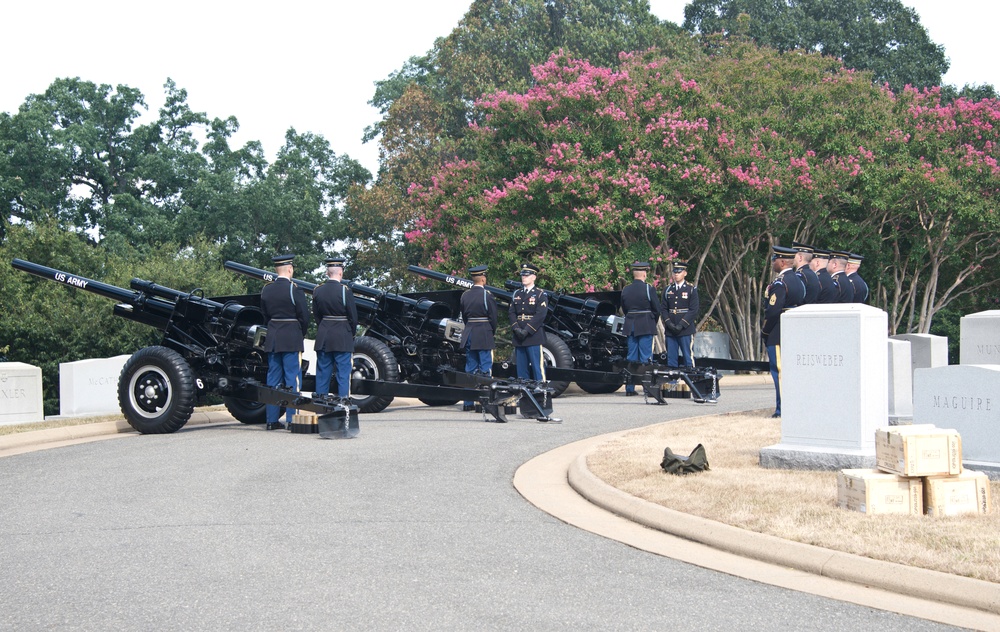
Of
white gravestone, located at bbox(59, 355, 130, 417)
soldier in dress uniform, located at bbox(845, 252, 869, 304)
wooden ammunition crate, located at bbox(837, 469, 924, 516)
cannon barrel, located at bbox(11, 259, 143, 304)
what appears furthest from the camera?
white gravestone, located at bbox(59, 355, 130, 417)

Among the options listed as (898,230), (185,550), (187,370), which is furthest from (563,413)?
(898,230)

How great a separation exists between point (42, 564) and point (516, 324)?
950 cm

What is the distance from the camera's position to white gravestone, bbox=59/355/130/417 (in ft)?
63.3

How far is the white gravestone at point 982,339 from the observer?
40.9 feet

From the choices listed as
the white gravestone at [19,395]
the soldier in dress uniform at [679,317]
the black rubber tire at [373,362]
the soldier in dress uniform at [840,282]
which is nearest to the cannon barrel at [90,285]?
the white gravestone at [19,395]

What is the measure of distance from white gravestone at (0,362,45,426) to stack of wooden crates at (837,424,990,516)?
41.0ft

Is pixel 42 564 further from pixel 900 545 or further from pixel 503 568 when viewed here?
pixel 900 545

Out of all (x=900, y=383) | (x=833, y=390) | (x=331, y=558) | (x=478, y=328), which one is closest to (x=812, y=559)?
(x=331, y=558)

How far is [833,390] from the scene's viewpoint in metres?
9.25

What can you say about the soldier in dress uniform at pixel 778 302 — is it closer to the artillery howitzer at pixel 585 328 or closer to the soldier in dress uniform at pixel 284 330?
the artillery howitzer at pixel 585 328

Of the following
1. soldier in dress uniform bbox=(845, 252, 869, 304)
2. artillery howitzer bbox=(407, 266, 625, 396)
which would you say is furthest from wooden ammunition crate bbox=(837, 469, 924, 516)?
artillery howitzer bbox=(407, 266, 625, 396)

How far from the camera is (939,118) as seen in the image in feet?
90.1

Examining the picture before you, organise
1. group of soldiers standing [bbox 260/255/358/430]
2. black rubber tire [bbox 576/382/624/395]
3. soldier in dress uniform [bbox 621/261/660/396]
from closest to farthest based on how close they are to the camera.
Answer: group of soldiers standing [bbox 260/255/358/430]
soldier in dress uniform [bbox 621/261/660/396]
black rubber tire [bbox 576/382/624/395]

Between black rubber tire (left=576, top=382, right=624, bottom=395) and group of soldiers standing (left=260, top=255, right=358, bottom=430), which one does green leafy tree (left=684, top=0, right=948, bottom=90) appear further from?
group of soldiers standing (left=260, top=255, right=358, bottom=430)
